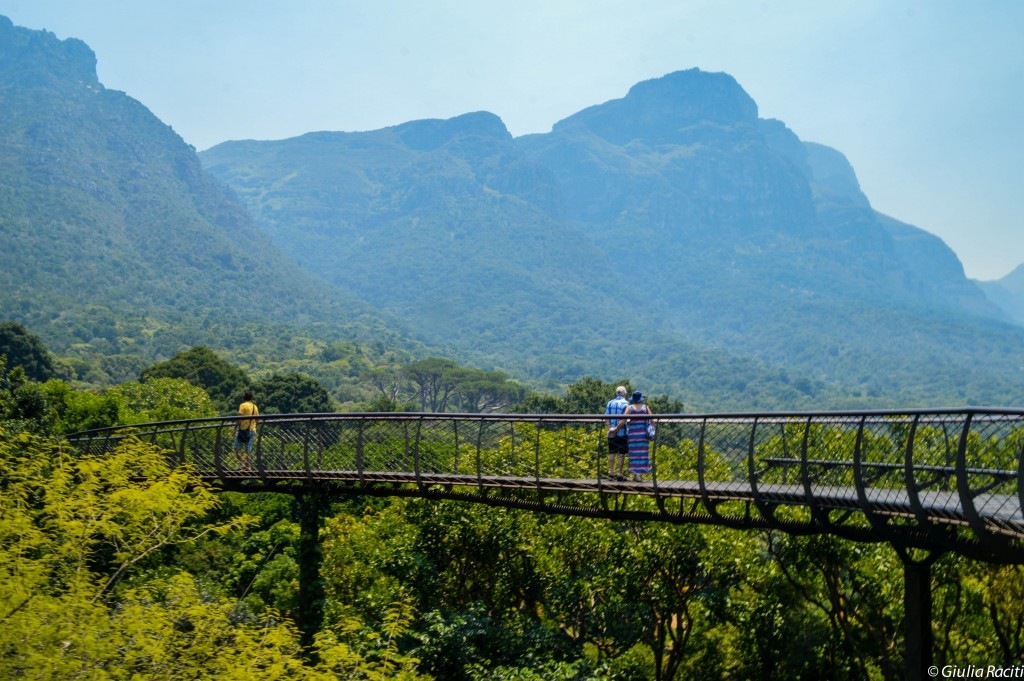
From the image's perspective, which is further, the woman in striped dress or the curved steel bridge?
Answer: the woman in striped dress

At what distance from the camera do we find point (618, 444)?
47.6 ft

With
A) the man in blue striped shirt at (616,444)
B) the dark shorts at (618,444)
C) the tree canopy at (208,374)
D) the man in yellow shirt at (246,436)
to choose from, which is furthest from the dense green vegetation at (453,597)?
the tree canopy at (208,374)

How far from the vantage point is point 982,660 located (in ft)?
69.1

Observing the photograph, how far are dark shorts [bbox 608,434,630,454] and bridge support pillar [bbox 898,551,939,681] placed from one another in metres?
4.25

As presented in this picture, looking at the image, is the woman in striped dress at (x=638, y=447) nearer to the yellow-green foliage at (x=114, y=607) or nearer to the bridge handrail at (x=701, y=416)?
the bridge handrail at (x=701, y=416)

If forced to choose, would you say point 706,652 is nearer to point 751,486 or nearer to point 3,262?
point 751,486

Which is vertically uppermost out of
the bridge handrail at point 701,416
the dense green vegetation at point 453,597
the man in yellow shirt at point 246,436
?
the bridge handrail at point 701,416

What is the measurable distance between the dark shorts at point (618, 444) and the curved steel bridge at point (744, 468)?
28 centimetres

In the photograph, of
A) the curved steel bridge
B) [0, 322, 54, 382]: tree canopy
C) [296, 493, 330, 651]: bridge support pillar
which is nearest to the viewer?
the curved steel bridge

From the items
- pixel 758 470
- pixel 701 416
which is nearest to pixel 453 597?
pixel 758 470

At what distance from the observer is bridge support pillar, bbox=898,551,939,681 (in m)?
11.9

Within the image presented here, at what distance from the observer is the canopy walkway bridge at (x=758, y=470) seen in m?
9.77

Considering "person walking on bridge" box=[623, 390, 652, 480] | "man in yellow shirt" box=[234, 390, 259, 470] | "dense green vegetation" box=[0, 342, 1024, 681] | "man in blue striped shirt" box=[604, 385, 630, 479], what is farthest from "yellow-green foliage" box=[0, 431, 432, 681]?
"person walking on bridge" box=[623, 390, 652, 480]

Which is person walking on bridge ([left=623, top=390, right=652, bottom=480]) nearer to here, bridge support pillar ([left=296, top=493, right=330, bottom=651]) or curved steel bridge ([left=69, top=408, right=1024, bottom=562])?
curved steel bridge ([left=69, top=408, right=1024, bottom=562])
